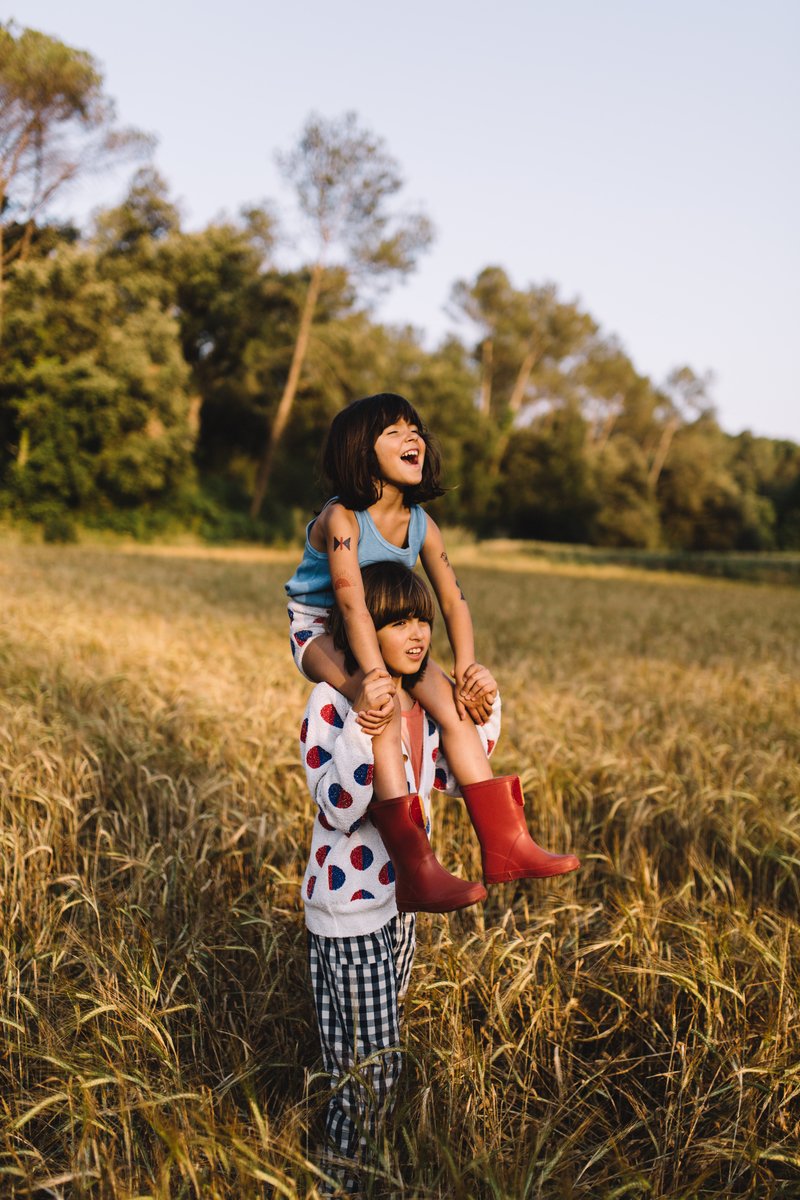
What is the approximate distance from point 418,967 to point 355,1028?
18.4 inches

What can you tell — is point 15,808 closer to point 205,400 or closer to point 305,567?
point 305,567

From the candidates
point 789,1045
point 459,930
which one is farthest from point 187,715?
point 789,1045

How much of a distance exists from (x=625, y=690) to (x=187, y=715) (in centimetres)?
286

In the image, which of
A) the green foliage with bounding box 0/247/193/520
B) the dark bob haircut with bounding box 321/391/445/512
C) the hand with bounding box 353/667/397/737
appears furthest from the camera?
the green foliage with bounding box 0/247/193/520

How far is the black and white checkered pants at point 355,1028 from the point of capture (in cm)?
142

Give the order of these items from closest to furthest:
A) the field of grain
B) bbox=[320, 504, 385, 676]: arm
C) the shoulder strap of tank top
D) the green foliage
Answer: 1. the field of grain
2. bbox=[320, 504, 385, 676]: arm
3. the shoulder strap of tank top
4. the green foliage

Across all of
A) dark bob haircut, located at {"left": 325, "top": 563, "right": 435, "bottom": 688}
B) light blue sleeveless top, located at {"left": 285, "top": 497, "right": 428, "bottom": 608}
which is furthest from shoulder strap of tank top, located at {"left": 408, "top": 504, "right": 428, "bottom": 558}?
dark bob haircut, located at {"left": 325, "top": 563, "right": 435, "bottom": 688}

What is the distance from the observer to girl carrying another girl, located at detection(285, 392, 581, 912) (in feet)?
5.24

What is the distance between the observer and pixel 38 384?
67.0 ft

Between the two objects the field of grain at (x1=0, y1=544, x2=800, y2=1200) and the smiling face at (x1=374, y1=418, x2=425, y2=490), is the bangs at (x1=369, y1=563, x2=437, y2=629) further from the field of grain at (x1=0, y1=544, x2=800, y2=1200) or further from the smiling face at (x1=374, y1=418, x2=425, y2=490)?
the field of grain at (x1=0, y1=544, x2=800, y2=1200)

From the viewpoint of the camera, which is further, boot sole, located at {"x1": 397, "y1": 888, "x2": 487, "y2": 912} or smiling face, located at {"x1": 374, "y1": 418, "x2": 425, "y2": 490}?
smiling face, located at {"x1": 374, "y1": 418, "x2": 425, "y2": 490}

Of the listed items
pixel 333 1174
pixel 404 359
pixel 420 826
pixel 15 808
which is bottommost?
pixel 333 1174

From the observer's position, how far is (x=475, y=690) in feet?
5.62

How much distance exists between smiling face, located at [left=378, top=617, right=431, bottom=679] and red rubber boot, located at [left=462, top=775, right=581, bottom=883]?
329mm
